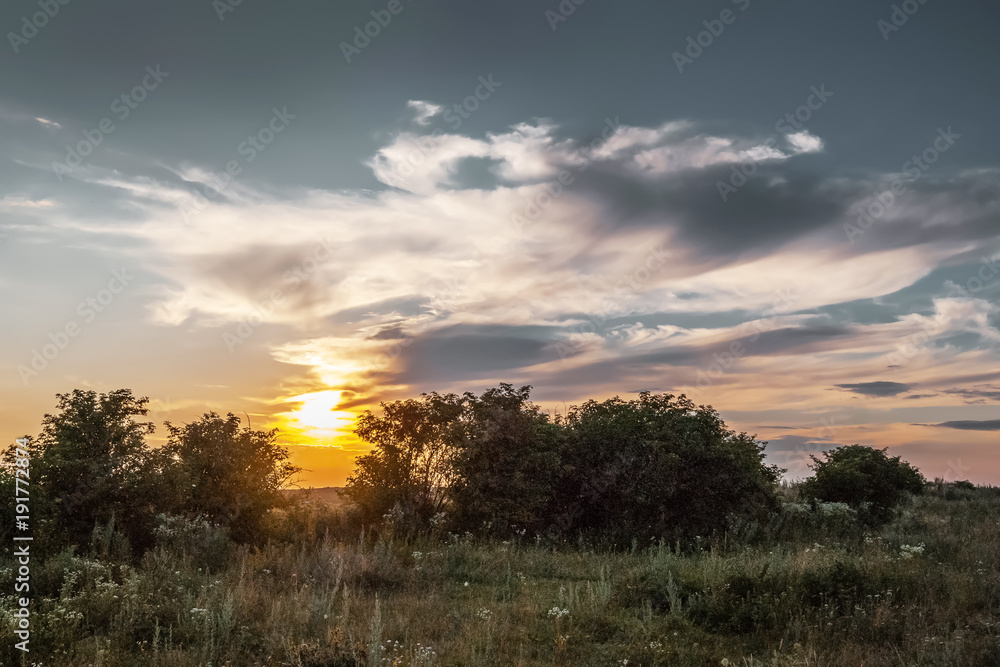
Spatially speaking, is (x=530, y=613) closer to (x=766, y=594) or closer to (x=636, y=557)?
(x=766, y=594)

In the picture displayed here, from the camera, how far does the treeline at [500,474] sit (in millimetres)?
16672

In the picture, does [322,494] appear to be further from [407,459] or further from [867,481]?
[867,481]

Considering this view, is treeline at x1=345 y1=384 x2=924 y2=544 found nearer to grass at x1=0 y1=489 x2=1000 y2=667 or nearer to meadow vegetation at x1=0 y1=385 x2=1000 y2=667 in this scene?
meadow vegetation at x1=0 y1=385 x2=1000 y2=667

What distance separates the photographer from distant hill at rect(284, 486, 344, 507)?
59.4 feet

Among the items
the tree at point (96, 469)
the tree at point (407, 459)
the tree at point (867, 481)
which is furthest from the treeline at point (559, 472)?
the tree at point (96, 469)

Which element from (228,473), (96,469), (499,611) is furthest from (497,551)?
(96,469)

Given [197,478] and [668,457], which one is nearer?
[197,478]

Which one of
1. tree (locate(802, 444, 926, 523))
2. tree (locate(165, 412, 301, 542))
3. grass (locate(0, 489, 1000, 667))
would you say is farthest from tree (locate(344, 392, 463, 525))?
tree (locate(802, 444, 926, 523))

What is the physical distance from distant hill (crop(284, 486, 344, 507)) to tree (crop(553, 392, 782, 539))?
21.4ft

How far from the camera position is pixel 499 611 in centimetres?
1026

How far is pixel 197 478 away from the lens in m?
16.3

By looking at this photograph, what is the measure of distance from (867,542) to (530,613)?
33.2 feet

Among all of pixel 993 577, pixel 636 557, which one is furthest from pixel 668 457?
pixel 993 577

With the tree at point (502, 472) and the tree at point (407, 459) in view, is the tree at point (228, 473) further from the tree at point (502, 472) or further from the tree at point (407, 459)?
the tree at point (502, 472)
